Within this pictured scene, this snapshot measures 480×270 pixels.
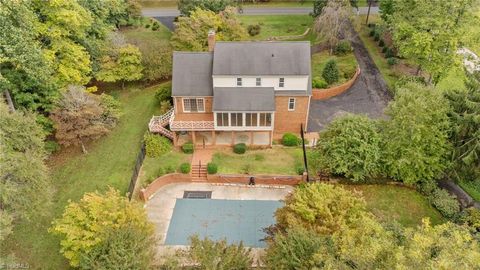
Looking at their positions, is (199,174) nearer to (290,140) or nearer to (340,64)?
(290,140)

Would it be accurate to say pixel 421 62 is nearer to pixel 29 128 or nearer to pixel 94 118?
pixel 94 118

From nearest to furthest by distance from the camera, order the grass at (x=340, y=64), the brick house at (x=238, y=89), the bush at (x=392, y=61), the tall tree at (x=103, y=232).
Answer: the tall tree at (x=103, y=232) → the brick house at (x=238, y=89) → the grass at (x=340, y=64) → the bush at (x=392, y=61)

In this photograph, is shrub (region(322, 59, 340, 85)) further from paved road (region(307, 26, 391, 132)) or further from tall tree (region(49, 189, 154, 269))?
tall tree (region(49, 189, 154, 269))

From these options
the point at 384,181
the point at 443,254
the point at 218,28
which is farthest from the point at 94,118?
the point at 443,254

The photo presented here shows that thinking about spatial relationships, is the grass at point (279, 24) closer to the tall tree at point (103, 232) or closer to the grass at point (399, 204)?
the grass at point (399, 204)

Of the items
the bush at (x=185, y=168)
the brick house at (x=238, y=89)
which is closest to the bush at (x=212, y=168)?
the bush at (x=185, y=168)

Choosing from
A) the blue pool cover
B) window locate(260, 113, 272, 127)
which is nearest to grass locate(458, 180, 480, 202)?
the blue pool cover
